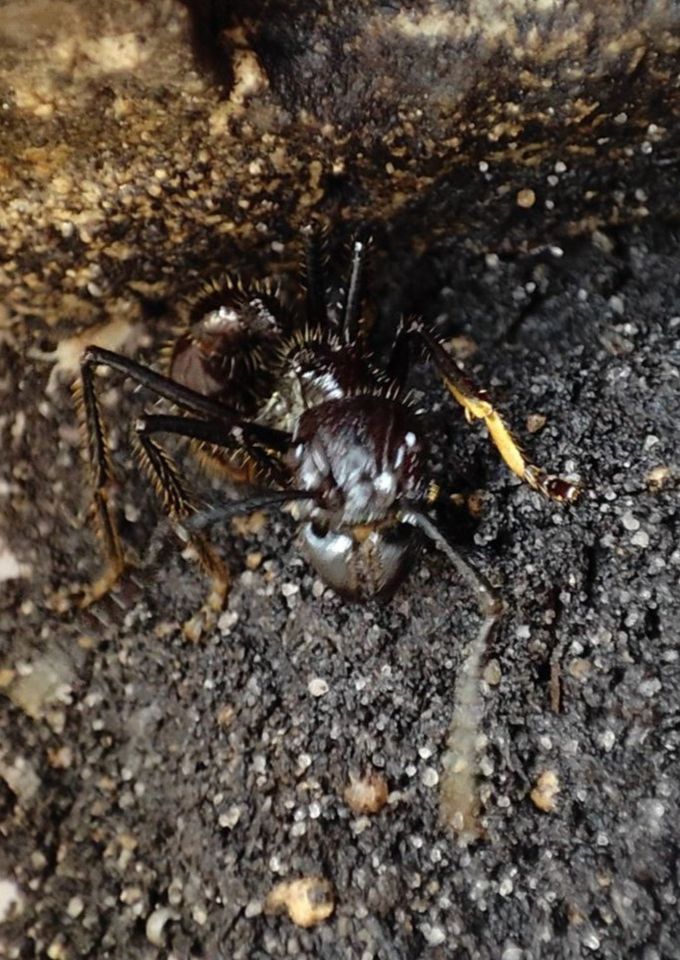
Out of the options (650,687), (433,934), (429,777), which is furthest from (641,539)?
(433,934)

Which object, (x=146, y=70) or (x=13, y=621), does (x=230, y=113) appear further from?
(x=13, y=621)

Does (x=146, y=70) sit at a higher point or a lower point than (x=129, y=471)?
higher

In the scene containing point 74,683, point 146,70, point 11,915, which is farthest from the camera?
point 74,683

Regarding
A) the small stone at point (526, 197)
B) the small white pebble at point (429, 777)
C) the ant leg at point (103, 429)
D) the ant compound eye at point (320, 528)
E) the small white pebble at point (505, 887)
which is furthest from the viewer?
the small stone at point (526, 197)

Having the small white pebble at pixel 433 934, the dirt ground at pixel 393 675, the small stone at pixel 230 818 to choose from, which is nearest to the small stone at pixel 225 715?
the dirt ground at pixel 393 675

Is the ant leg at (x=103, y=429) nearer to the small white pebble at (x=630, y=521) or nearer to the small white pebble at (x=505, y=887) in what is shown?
the small white pebble at (x=630, y=521)

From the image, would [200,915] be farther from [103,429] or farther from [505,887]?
[103,429]

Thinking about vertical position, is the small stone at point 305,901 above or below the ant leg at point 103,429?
below

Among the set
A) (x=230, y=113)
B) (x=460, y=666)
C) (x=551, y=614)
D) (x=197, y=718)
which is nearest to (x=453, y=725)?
(x=460, y=666)
